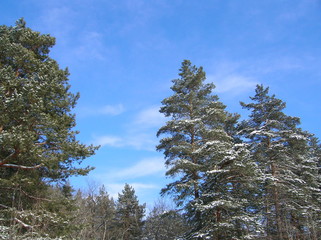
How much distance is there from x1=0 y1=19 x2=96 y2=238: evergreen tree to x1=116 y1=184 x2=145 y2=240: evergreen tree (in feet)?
78.1

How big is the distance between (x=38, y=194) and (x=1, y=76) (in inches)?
218

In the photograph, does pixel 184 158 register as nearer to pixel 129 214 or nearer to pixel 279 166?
pixel 279 166

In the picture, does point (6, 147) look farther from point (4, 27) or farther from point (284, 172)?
point (284, 172)

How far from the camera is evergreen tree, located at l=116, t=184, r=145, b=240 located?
1372 inches

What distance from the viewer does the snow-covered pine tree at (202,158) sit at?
14.8 metres

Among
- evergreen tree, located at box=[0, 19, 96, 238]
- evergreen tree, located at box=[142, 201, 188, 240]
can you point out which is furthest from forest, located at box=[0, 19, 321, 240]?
evergreen tree, located at box=[142, 201, 188, 240]

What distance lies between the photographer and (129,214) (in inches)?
1441

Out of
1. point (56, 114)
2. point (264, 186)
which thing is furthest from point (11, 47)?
point (264, 186)

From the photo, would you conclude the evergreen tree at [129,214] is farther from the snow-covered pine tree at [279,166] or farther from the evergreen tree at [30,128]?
the evergreen tree at [30,128]

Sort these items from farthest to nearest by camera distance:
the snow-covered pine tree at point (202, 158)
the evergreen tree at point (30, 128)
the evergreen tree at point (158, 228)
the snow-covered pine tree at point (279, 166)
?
the evergreen tree at point (158, 228), the snow-covered pine tree at point (279, 166), the snow-covered pine tree at point (202, 158), the evergreen tree at point (30, 128)

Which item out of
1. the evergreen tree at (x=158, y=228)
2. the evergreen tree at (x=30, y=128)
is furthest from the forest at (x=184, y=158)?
the evergreen tree at (x=158, y=228)

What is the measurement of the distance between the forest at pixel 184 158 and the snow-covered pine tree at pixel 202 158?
6 cm

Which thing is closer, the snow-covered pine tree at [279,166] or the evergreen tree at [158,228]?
the snow-covered pine tree at [279,166]

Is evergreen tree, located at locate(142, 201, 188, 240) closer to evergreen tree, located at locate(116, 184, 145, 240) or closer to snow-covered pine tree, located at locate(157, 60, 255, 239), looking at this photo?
evergreen tree, located at locate(116, 184, 145, 240)
